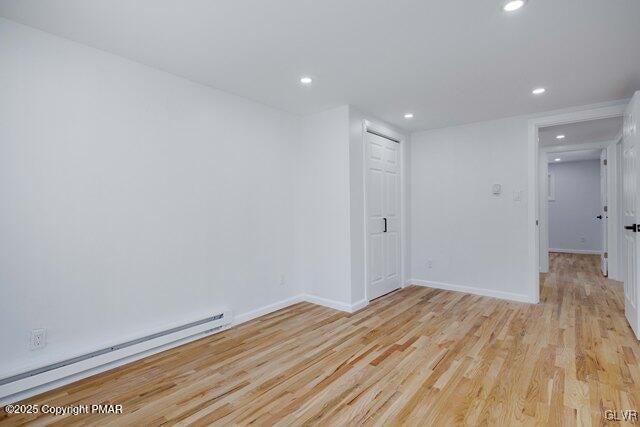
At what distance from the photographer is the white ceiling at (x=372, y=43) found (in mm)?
1888

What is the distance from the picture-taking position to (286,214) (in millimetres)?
3928

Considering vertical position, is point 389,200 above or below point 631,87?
below

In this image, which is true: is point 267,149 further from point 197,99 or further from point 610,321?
point 610,321

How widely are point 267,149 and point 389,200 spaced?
185 cm

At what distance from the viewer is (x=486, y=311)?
12.0 feet

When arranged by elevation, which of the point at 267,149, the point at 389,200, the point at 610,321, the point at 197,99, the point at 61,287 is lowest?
the point at 610,321

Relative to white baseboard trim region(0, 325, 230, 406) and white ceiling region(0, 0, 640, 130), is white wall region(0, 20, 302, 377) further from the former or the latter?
white ceiling region(0, 0, 640, 130)

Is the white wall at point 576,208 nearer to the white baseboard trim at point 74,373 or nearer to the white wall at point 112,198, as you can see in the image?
the white wall at point 112,198

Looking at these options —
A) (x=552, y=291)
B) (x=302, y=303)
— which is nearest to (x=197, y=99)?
(x=302, y=303)

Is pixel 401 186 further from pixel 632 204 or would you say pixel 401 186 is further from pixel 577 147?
pixel 577 147

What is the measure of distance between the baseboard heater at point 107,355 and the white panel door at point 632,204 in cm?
381

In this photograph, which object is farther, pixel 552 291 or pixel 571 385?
pixel 552 291

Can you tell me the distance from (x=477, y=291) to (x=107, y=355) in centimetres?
424

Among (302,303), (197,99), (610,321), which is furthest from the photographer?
(302,303)
